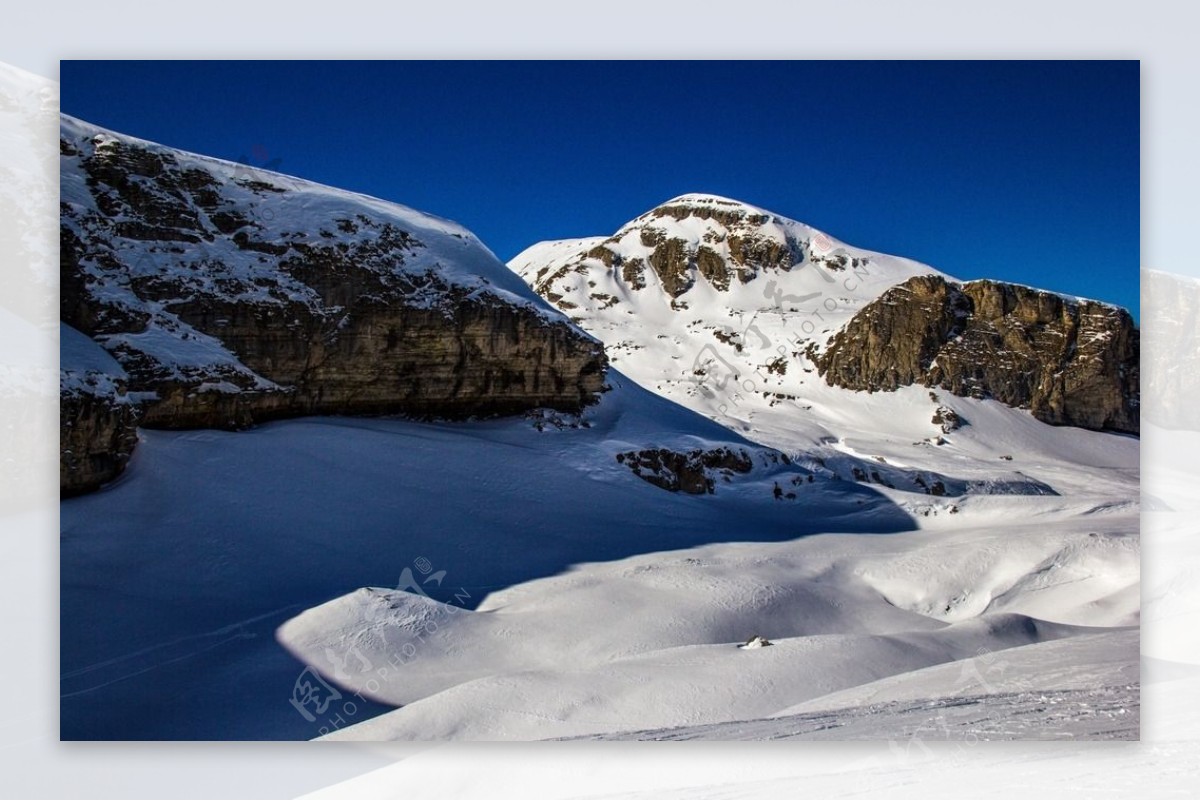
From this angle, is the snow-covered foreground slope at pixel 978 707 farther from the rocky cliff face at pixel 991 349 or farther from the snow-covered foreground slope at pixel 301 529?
the rocky cliff face at pixel 991 349

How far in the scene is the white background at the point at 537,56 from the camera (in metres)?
6.34

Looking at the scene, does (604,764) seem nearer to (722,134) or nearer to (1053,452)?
(722,134)

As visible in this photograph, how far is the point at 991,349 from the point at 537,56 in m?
18.0

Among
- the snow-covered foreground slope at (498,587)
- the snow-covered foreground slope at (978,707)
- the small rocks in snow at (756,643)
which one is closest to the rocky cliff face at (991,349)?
the snow-covered foreground slope at (498,587)

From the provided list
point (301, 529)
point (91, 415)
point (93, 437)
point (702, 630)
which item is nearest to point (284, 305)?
point (91, 415)

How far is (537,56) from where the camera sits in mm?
7043

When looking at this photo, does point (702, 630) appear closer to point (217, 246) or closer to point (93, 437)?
point (93, 437)

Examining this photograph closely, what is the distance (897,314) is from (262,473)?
50.3ft

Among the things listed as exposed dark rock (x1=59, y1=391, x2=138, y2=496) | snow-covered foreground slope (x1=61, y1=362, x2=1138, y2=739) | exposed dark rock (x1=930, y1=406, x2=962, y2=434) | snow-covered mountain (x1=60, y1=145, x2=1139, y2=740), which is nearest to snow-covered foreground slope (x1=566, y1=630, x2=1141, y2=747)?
snow-covered mountain (x1=60, y1=145, x2=1139, y2=740)

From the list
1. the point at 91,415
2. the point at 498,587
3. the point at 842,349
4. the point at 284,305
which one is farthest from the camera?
the point at 842,349

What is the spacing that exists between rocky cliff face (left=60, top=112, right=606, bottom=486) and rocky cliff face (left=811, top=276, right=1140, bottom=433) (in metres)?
6.97

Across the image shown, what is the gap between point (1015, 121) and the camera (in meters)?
7.55

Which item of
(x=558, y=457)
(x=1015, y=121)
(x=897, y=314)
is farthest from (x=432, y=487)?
(x=897, y=314)

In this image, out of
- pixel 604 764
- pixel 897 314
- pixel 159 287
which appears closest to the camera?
pixel 604 764
